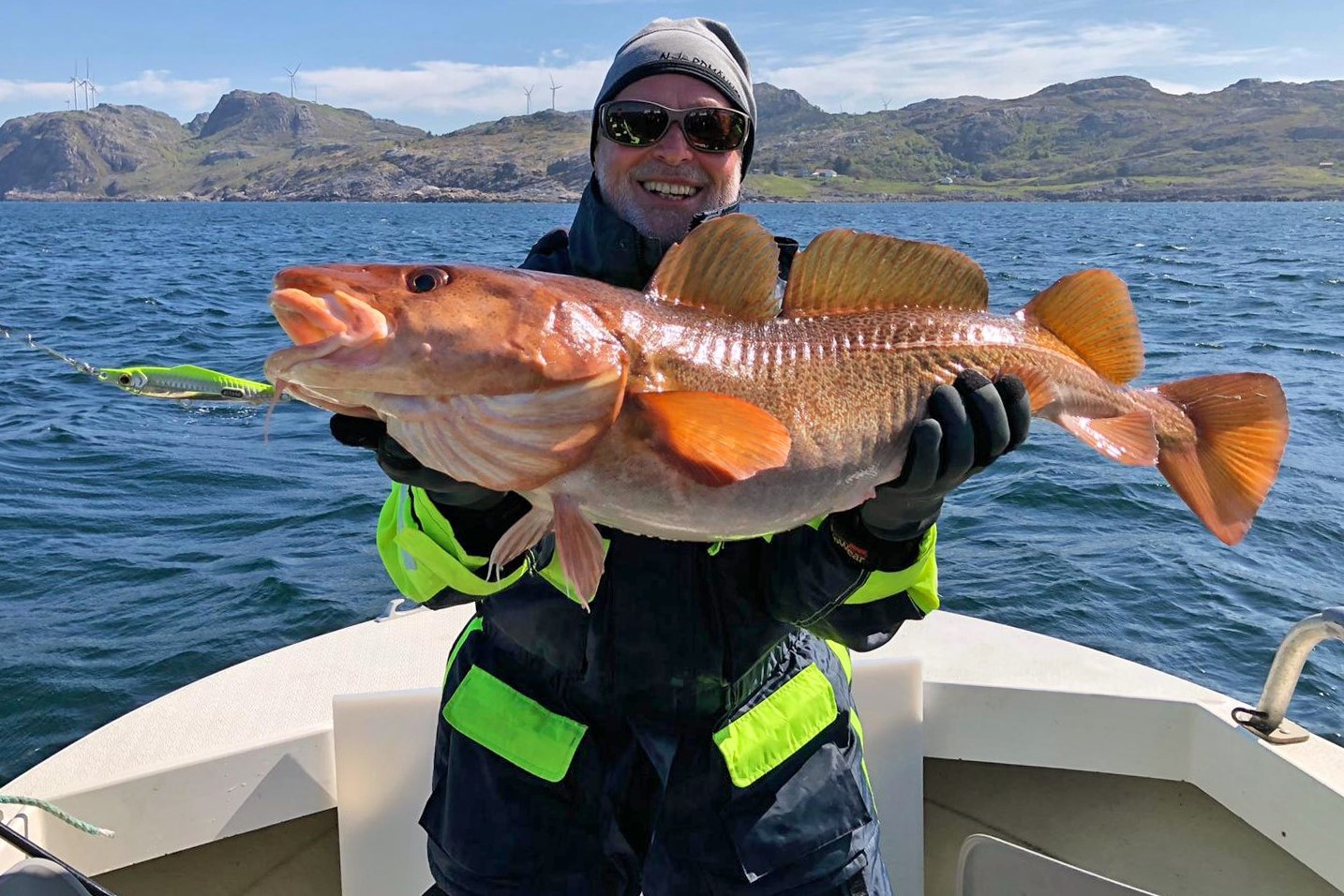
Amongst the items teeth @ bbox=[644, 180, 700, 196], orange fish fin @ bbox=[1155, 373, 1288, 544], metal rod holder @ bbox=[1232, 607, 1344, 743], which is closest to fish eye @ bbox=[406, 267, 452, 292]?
teeth @ bbox=[644, 180, 700, 196]

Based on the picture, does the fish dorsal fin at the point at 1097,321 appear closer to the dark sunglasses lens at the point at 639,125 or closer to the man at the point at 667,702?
the man at the point at 667,702

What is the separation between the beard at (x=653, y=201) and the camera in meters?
3.78

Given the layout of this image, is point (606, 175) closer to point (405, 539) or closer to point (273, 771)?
point (405, 539)

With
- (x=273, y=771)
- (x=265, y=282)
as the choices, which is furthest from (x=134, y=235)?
(x=273, y=771)

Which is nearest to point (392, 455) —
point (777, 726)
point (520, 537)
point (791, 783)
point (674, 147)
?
point (520, 537)

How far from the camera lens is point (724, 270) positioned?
9.13 feet

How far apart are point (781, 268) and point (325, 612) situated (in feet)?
20.9

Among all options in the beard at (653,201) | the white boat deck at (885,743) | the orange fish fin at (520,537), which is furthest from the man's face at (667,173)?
the white boat deck at (885,743)

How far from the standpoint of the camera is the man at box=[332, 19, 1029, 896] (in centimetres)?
296

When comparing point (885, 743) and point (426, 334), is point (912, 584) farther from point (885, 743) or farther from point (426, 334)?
point (426, 334)

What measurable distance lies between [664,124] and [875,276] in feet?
4.26

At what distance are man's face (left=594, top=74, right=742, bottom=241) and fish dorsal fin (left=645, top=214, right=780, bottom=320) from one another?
3.35 feet

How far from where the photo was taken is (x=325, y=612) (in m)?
8.73

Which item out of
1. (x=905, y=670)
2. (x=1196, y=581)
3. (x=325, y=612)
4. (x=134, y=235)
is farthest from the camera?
(x=134, y=235)
